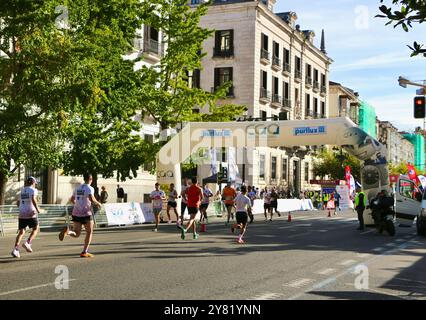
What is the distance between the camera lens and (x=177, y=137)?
83.1ft

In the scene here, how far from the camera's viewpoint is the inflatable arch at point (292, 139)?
22.8 meters

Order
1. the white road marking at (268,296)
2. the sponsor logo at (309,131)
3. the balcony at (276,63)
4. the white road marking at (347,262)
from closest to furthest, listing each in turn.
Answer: the white road marking at (268,296)
the white road marking at (347,262)
the sponsor logo at (309,131)
the balcony at (276,63)

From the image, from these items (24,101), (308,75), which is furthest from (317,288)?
(308,75)

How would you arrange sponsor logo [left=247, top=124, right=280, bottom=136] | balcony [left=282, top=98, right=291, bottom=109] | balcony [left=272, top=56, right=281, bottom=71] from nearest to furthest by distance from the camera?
1. sponsor logo [left=247, top=124, right=280, bottom=136]
2. balcony [left=272, top=56, right=281, bottom=71]
3. balcony [left=282, top=98, right=291, bottom=109]

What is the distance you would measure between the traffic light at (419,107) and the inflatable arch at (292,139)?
1924 millimetres

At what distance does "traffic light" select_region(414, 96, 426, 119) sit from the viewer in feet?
71.8

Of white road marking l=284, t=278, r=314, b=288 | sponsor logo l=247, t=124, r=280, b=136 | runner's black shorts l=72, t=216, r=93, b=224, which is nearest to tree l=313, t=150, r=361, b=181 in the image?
sponsor logo l=247, t=124, r=280, b=136

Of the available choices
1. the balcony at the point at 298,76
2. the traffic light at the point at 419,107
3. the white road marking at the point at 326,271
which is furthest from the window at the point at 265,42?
the white road marking at the point at 326,271

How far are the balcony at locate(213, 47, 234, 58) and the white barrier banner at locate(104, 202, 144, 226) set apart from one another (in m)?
28.1

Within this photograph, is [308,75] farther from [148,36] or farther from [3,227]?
[3,227]

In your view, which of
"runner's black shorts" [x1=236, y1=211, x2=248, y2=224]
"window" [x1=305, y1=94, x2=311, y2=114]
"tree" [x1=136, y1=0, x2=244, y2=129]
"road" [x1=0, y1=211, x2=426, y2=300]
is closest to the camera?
"road" [x1=0, y1=211, x2=426, y2=300]

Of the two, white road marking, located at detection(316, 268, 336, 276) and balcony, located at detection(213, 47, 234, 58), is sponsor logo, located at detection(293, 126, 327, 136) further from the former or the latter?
balcony, located at detection(213, 47, 234, 58)

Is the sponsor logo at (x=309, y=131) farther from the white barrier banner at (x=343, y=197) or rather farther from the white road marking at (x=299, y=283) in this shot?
the white barrier banner at (x=343, y=197)
